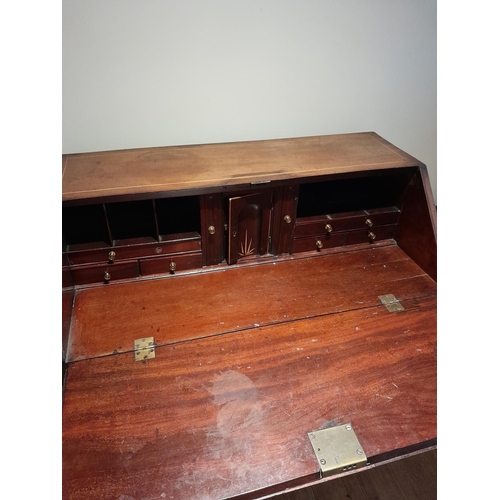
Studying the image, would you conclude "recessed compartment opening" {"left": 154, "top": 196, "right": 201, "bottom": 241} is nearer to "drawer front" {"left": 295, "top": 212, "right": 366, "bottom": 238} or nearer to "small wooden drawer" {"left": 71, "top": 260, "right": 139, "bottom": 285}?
"small wooden drawer" {"left": 71, "top": 260, "right": 139, "bottom": 285}

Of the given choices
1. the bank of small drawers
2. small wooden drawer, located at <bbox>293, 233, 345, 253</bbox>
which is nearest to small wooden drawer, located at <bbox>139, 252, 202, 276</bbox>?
the bank of small drawers

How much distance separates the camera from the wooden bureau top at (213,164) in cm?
105

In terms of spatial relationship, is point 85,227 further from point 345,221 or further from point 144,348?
point 345,221

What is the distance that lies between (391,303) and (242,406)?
0.55m

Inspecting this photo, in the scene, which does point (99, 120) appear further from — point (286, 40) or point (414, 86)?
point (414, 86)

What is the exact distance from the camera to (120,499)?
2.27 feet

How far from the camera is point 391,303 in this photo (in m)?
1.13

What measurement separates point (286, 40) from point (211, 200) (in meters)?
0.63

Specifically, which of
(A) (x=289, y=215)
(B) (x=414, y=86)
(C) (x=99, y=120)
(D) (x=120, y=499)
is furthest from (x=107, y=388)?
(B) (x=414, y=86)

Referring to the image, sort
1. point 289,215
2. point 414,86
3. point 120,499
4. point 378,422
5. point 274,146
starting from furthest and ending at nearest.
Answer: point 414,86 → point 274,146 → point 289,215 → point 378,422 → point 120,499

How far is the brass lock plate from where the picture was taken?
0.76 meters

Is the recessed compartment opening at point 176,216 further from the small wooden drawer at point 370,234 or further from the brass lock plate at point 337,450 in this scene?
the brass lock plate at point 337,450

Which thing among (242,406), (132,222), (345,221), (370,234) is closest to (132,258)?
(132,222)

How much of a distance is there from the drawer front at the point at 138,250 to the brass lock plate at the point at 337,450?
24.7 inches
